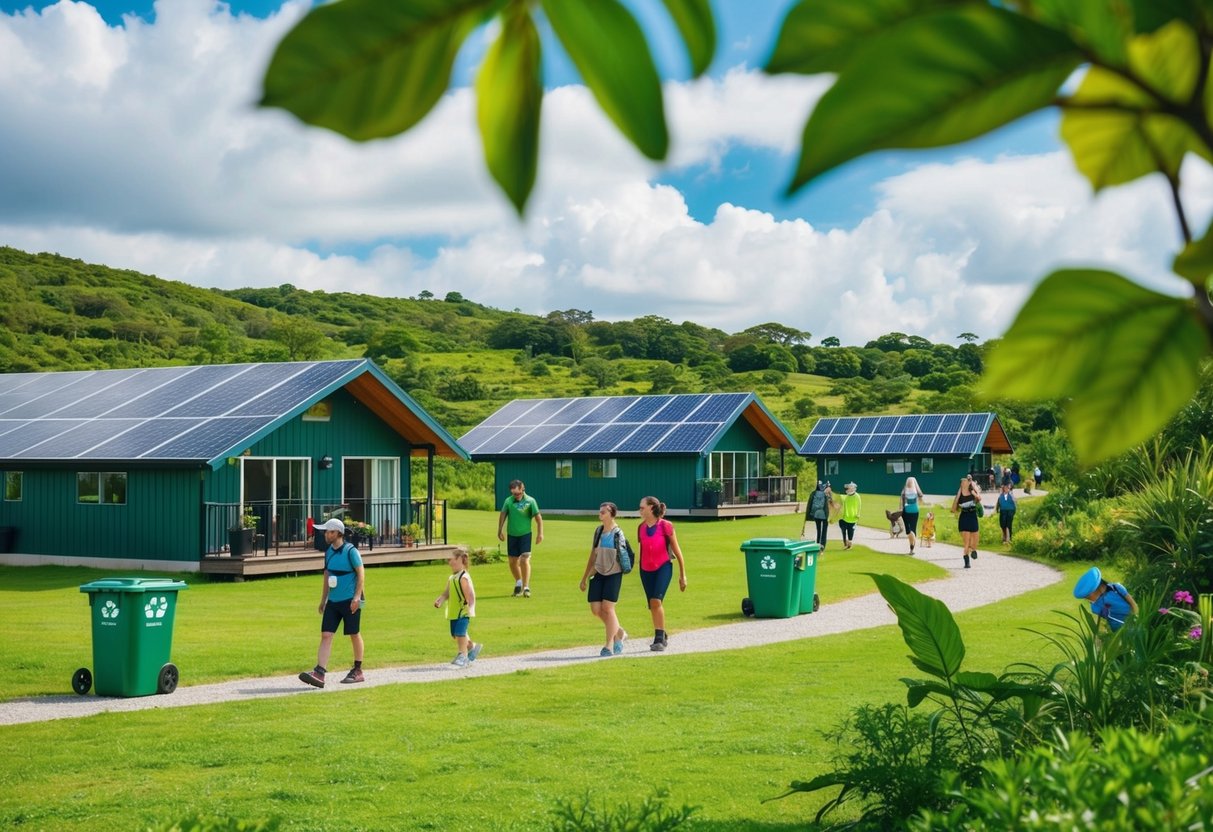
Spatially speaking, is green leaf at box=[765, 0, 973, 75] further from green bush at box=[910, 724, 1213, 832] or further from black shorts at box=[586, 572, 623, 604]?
black shorts at box=[586, 572, 623, 604]

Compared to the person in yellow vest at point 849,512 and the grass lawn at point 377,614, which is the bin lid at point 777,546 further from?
the person in yellow vest at point 849,512

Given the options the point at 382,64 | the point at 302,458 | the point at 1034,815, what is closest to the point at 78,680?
the point at 1034,815

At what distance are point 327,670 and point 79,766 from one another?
446 centimetres

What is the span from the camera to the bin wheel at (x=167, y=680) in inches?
475

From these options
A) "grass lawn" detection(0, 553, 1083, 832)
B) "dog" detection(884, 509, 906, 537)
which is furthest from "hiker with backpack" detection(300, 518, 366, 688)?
"dog" detection(884, 509, 906, 537)

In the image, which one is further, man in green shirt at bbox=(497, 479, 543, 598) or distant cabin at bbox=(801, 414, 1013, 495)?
distant cabin at bbox=(801, 414, 1013, 495)

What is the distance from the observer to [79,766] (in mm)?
8922

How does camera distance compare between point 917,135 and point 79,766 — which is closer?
point 917,135

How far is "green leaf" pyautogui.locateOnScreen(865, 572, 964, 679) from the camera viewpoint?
12.3 feet

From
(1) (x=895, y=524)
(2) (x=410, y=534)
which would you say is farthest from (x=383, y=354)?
(2) (x=410, y=534)

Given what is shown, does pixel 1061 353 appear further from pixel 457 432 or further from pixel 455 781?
pixel 457 432

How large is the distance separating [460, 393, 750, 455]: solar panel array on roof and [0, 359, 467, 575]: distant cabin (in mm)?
12615

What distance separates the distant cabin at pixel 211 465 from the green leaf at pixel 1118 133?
2418cm

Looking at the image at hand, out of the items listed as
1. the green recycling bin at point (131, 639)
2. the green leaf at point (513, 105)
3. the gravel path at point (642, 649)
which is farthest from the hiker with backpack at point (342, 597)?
the green leaf at point (513, 105)
